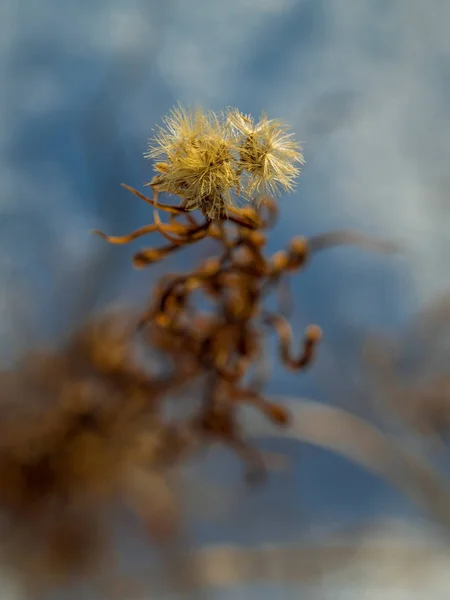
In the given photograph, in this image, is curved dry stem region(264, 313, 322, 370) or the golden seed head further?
curved dry stem region(264, 313, 322, 370)

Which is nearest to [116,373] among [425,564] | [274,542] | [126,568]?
[126,568]

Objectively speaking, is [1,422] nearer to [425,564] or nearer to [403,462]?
[403,462]

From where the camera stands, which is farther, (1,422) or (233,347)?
(1,422)

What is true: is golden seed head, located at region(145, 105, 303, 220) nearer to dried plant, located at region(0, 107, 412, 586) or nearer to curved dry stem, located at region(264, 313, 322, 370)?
dried plant, located at region(0, 107, 412, 586)

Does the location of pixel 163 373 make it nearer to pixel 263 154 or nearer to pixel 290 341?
pixel 290 341

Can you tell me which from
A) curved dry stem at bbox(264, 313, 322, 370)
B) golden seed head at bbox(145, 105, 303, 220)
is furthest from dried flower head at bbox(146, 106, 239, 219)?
curved dry stem at bbox(264, 313, 322, 370)

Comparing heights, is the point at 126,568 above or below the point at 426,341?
below

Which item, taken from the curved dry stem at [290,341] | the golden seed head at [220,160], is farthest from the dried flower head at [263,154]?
the curved dry stem at [290,341]

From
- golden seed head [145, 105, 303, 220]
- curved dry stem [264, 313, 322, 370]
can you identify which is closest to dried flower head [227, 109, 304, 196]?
golden seed head [145, 105, 303, 220]
